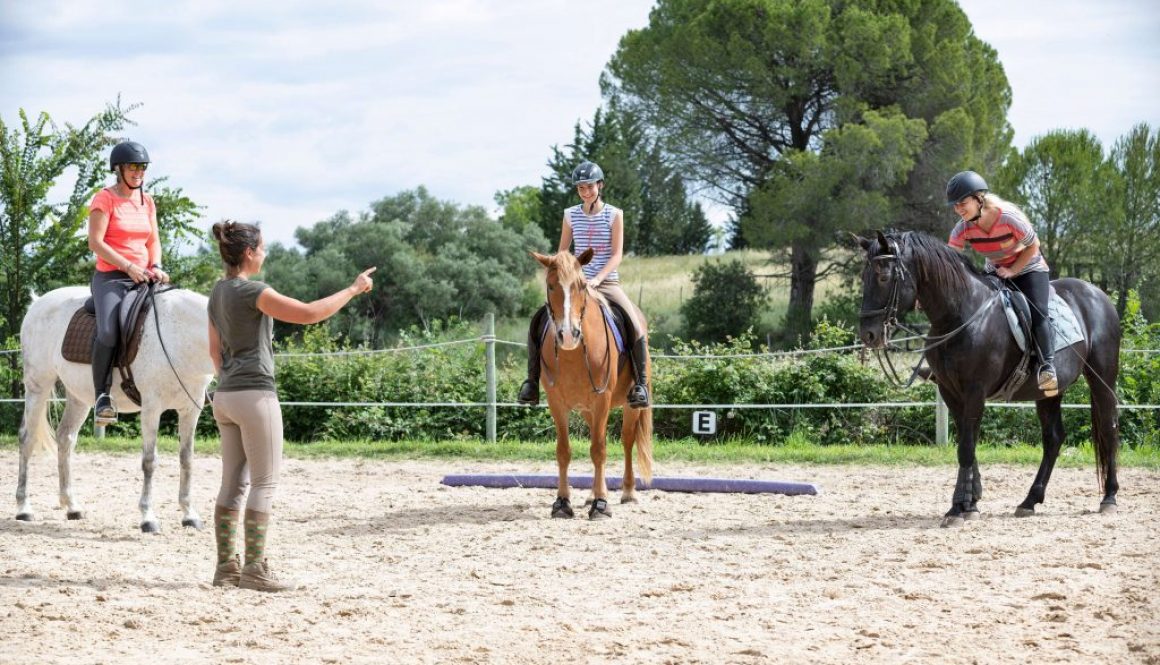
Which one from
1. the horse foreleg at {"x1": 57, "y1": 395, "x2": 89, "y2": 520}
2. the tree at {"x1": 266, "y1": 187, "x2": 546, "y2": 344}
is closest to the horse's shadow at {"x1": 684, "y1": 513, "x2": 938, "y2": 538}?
the horse foreleg at {"x1": 57, "y1": 395, "x2": 89, "y2": 520}

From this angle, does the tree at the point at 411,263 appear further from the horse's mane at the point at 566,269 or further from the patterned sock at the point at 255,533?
the patterned sock at the point at 255,533

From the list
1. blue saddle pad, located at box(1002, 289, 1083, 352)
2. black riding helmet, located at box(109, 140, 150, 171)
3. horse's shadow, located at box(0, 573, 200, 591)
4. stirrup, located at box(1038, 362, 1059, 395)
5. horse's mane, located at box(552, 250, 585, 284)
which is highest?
black riding helmet, located at box(109, 140, 150, 171)

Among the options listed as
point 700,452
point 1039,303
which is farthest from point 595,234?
point 700,452

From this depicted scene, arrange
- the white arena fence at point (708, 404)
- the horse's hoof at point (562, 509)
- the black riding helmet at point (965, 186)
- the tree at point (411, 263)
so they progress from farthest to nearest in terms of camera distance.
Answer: the tree at point (411, 263) → the white arena fence at point (708, 404) → the horse's hoof at point (562, 509) → the black riding helmet at point (965, 186)

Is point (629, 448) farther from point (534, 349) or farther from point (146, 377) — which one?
point (146, 377)

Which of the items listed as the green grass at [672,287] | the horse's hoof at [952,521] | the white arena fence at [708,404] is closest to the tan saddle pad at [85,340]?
the white arena fence at [708,404]

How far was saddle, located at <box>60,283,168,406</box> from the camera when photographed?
7273 millimetres

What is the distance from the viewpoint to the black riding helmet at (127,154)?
7.12 metres

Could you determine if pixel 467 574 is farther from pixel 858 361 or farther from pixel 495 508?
pixel 858 361

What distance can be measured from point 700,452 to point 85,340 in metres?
6.36

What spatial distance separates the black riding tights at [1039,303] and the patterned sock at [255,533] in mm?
5290

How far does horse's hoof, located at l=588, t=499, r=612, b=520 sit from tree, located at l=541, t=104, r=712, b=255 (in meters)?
25.2

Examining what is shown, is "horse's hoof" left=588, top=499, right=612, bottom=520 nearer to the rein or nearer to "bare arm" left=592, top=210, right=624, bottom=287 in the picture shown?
"bare arm" left=592, top=210, right=624, bottom=287

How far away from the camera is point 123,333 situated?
286 inches
